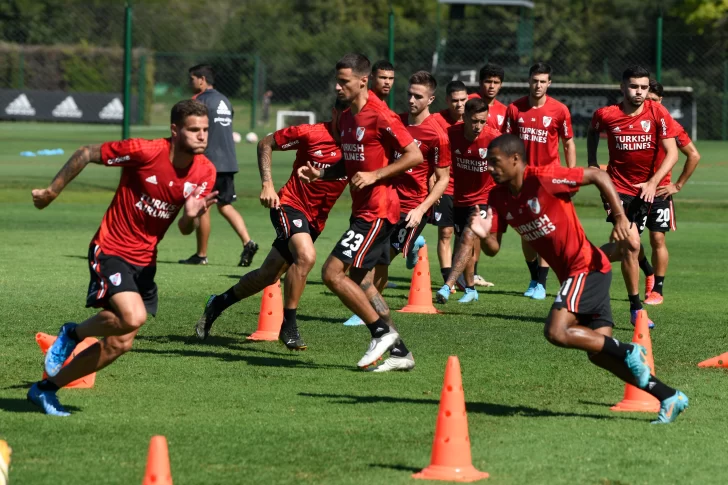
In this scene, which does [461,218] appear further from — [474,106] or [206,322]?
[206,322]

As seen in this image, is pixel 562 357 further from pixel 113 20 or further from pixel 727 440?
pixel 113 20

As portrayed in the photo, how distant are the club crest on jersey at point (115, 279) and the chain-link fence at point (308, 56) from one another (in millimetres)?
20237

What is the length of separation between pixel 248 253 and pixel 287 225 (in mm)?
4747

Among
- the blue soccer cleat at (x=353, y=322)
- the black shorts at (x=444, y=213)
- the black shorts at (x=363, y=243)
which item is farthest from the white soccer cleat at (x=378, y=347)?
the black shorts at (x=444, y=213)

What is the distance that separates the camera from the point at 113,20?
56.7m

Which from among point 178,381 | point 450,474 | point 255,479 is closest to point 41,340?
point 178,381

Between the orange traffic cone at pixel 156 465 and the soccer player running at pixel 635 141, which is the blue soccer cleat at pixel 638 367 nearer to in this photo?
the orange traffic cone at pixel 156 465

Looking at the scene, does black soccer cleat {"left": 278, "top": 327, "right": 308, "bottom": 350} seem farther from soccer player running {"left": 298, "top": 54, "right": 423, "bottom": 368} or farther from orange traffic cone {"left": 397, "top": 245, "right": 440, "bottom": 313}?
orange traffic cone {"left": 397, "top": 245, "right": 440, "bottom": 313}

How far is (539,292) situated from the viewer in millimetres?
12281

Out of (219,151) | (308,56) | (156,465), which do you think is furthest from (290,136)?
(308,56)

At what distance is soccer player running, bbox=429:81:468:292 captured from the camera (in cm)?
1242

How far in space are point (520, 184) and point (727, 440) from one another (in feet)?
6.02

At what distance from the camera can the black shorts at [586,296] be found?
7012mm

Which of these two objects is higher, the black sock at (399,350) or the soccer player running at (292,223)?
the soccer player running at (292,223)
